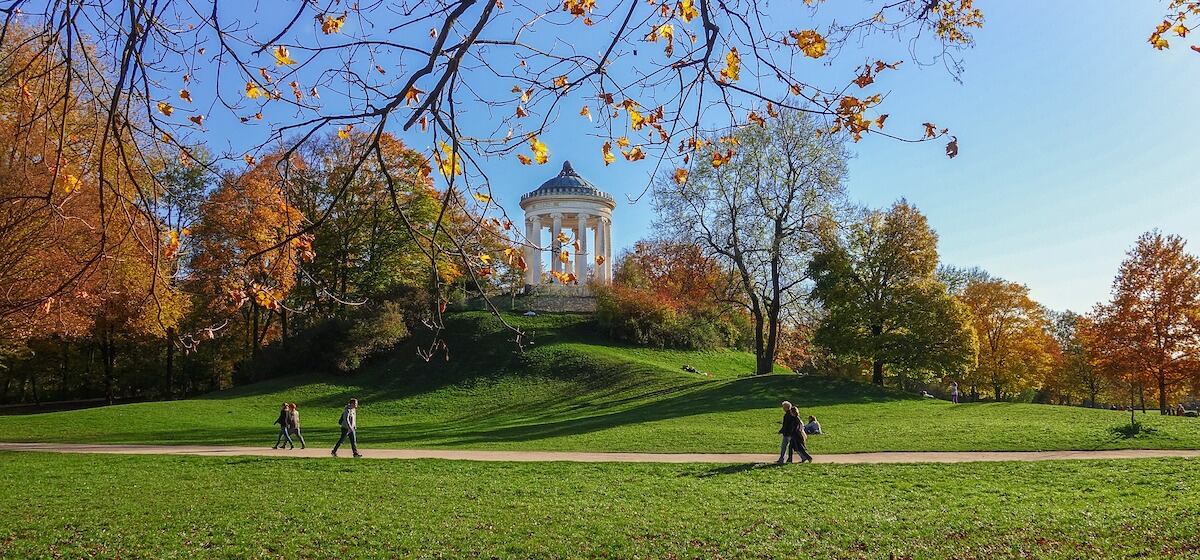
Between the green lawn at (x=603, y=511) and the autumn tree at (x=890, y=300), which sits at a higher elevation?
the autumn tree at (x=890, y=300)

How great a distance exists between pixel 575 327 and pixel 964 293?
2140 centimetres

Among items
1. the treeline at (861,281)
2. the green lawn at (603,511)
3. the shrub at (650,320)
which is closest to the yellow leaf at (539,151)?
the green lawn at (603,511)

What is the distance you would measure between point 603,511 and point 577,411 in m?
16.5

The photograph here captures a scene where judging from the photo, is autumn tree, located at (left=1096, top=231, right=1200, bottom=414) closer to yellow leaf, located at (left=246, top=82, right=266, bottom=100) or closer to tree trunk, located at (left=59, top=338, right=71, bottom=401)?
yellow leaf, located at (left=246, top=82, right=266, bottom=100)

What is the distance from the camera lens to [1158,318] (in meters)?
28.8

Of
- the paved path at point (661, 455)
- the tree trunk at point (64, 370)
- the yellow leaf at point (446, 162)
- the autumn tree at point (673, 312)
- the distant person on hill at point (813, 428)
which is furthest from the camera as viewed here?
the tree trunk at point (64, 370)

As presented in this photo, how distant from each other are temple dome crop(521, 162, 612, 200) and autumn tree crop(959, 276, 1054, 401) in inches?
851

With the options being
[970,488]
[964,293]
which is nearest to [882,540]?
[970,488]

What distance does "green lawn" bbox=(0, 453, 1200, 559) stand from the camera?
856cm

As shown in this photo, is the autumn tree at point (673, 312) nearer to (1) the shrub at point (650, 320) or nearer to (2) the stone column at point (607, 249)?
(1) the shrub at point (650, 320)

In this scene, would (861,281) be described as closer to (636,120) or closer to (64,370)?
(636,120)

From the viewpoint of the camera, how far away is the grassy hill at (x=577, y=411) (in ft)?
59.2

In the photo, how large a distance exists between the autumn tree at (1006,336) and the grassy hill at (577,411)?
12.0m

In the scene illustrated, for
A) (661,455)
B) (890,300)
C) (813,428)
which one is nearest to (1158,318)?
Result: (890,300)
